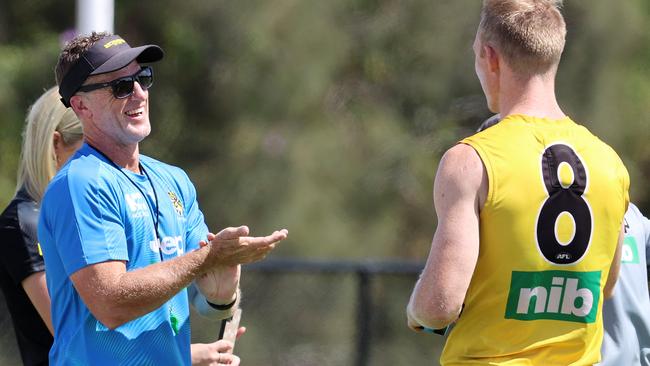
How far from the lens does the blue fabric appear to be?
147 inches

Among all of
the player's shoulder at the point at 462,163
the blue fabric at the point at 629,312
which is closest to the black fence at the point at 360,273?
the blue fabric at the point at 629,312

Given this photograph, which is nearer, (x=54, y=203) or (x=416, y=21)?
(x=54, y=203)

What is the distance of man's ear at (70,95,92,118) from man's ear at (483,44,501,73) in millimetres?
1262

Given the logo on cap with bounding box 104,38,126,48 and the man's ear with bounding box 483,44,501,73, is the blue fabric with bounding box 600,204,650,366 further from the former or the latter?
the logo on cap with bounding box 104,38,126,48

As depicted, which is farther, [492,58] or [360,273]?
[360,273]

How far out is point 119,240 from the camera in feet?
10.0

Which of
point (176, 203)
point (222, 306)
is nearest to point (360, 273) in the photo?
point (222, 306)

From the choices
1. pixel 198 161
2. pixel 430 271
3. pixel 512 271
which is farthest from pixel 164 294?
pixel 198 161

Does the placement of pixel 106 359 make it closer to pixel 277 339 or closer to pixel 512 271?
pixel 512 271

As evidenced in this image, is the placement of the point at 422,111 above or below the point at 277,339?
above

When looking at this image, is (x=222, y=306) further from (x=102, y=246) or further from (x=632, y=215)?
(x=632, y=215)

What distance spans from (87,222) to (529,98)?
1357 mm

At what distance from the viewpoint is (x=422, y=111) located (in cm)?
1354

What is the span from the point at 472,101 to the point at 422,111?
676 millimetres
